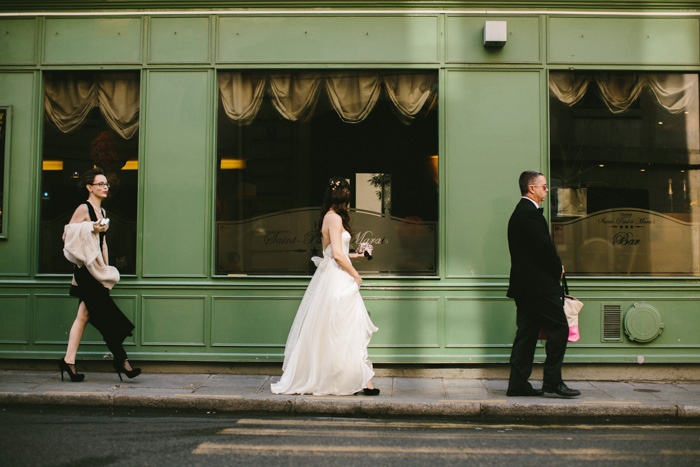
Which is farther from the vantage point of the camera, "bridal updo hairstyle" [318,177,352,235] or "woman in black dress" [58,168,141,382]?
"woman in black dress" [58,168,141,382]

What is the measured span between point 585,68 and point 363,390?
4.63 m

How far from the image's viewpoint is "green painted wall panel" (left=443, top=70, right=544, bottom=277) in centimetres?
835

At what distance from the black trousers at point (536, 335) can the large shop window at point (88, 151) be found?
4597mm

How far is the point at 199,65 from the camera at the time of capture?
8.58 metres

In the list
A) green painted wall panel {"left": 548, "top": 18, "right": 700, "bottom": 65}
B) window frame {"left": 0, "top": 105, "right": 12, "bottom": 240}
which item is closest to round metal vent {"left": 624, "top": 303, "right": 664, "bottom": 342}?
green painted wall panel {"left": 548, "top": 18, "right": 700, "bottom": 65}

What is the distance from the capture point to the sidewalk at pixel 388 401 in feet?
21.5

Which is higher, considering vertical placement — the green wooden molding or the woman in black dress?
the green wooden molding

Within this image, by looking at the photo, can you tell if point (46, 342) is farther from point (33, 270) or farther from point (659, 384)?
point (659, 384)

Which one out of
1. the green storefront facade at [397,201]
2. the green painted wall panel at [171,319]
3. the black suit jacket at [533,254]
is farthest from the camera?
the green painted wall panel at [171,319]

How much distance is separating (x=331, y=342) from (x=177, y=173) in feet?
9.87

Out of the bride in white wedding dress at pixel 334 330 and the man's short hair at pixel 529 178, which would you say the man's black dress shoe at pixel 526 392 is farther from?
the man's short hair at pixel 529 178

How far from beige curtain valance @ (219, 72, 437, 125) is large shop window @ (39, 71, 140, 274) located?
123 cm

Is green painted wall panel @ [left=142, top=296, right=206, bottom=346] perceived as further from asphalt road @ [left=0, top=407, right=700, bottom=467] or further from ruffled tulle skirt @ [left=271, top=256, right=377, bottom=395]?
asphalt road @ [left=0, top=407, right=700, bottom=467]

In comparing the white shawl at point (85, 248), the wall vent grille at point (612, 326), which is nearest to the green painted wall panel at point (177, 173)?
the white shawl at point (85, 248)
